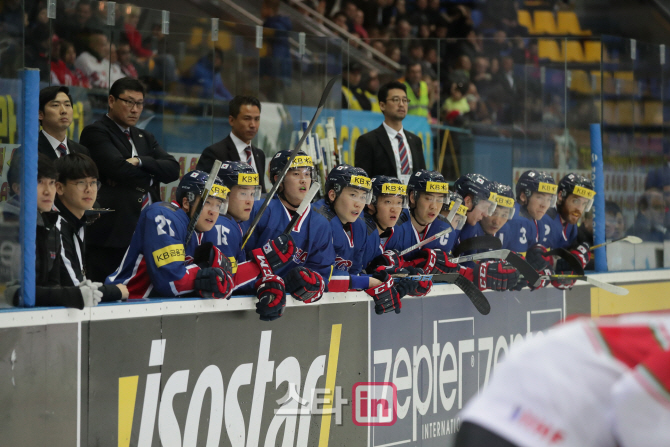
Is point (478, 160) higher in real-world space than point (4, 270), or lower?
higher

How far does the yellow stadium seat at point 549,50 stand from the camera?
705 centimetres

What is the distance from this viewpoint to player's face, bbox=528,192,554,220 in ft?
19.6

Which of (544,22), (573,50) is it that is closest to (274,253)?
(573,50)

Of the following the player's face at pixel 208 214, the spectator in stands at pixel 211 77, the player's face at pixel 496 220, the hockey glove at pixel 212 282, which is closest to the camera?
the hockey glove at pixel 212 282

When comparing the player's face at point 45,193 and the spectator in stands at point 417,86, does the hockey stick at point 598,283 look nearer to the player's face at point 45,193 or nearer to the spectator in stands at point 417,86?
the spectator in stands at point 417,86

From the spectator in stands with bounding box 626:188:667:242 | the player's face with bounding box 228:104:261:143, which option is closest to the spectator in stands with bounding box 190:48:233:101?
the player's face with bounding box 228:104:261:143

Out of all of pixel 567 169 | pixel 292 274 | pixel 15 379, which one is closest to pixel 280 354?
pixel 292 274

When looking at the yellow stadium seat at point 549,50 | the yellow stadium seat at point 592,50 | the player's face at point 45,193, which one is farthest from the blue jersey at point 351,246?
the yellow stadium seat at point 549,50

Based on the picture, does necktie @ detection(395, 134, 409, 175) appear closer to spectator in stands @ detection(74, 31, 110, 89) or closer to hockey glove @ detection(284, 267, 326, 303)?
spectator in stands @ detection(74, 31, 110, 89)

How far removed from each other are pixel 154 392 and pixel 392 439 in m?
1.56

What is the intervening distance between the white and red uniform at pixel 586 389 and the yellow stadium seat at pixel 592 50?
19.5 feet

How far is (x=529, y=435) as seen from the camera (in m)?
0.96

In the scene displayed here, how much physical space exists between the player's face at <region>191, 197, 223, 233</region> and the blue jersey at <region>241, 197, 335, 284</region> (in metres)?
0.46

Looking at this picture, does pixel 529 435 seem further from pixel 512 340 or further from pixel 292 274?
pixel 512 340
